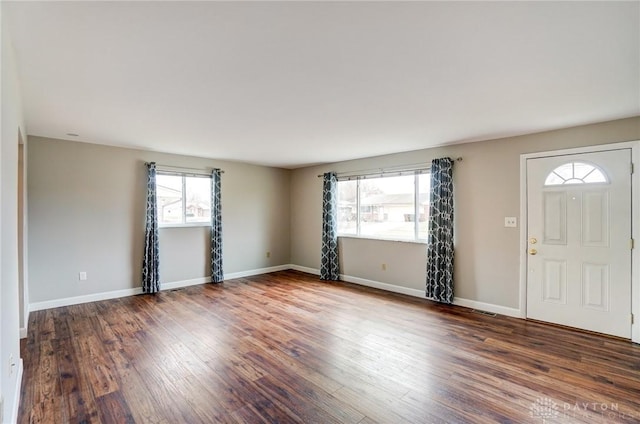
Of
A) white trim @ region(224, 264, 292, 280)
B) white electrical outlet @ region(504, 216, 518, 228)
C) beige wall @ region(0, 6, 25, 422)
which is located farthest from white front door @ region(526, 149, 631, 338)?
beige wall @ region(0, 6, 25, 422)

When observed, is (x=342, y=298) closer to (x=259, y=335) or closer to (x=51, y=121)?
(x=259, y=335)

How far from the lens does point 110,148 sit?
4.75 m

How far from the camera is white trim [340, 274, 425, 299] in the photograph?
16.3 feet

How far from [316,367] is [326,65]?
2518 mm

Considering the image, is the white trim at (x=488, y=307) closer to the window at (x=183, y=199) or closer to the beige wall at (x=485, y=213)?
the beige wall at (x=485, y=213)

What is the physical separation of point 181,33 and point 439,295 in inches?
178

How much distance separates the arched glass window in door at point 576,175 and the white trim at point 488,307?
1.72 metres

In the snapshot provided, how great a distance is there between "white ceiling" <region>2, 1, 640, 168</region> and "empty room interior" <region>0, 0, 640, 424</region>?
18mm

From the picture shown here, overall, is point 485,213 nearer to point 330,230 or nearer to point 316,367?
point 330,230

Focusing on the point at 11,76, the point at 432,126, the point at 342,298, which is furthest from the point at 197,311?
the point at 432,126

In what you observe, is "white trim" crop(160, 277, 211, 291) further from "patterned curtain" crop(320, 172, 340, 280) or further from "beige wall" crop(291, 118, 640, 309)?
"beige wall" crop(291, 118, 640, 309)

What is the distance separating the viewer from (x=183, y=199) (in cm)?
558

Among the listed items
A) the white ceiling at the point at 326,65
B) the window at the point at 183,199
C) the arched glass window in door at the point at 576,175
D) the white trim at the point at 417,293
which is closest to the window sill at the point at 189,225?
the window at the point at 183,199

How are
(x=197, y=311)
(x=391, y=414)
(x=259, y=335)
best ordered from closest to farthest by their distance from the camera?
(x=391, y=414) < (x=259, y=335) < (x=197, y=311)
